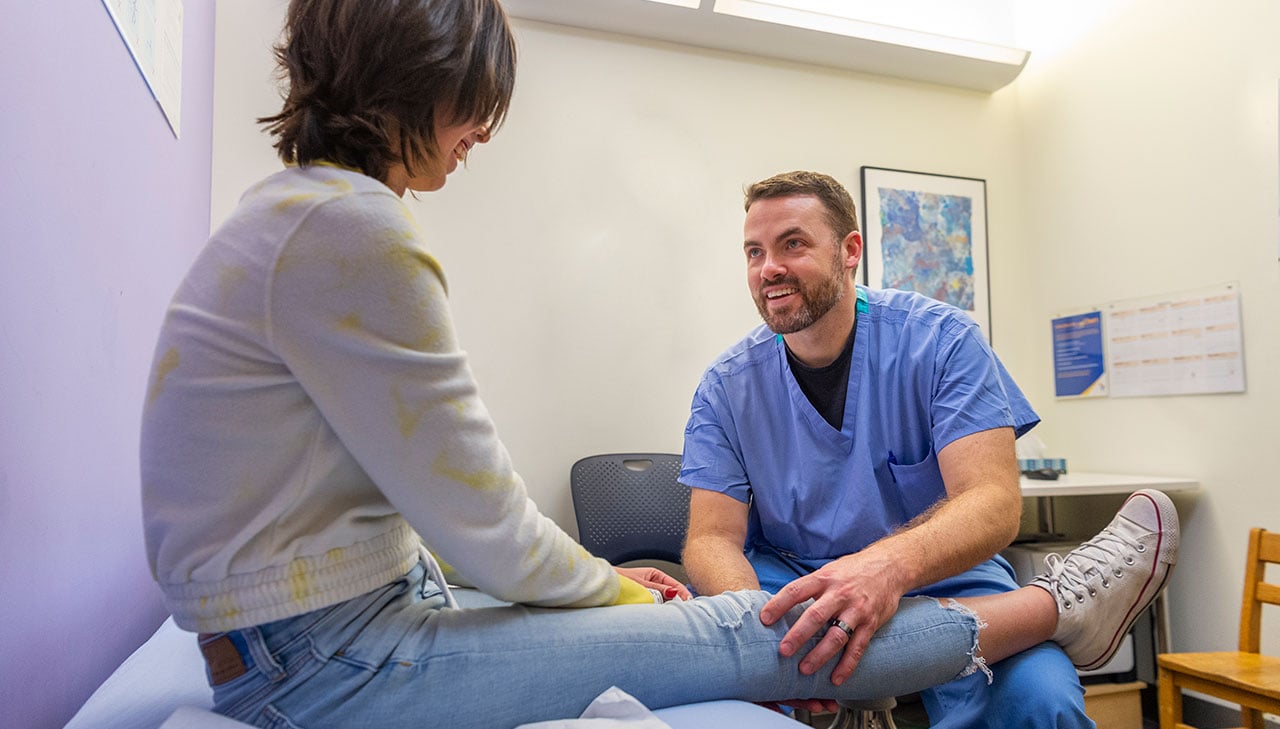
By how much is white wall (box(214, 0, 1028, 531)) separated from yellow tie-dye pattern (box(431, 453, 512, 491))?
183cm

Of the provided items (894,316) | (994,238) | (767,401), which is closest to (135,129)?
(767,401)

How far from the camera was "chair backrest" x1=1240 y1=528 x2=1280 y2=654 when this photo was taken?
2.04 meters

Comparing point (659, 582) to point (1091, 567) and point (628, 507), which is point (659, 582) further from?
point (628, 507)

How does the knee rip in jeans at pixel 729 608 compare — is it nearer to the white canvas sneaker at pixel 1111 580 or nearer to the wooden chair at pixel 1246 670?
the white canvas sneaker at pixel 1111 580

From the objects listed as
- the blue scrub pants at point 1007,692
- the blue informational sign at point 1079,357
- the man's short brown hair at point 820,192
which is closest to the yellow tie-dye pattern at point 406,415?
the blue scrub pants at point 1007,692

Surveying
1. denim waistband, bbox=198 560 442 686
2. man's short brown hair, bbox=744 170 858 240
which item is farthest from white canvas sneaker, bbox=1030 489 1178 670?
denim waistband, bbox=198 560 442 686

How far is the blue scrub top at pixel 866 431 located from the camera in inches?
56.2

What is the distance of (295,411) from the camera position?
0.73 meters

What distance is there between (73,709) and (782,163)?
2.59 meters

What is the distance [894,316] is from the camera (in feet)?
5.16

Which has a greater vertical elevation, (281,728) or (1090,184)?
(1090,184)

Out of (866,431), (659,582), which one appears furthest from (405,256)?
(866,431)

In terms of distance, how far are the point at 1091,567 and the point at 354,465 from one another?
107cm

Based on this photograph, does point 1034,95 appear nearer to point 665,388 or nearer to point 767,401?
point 665,388
